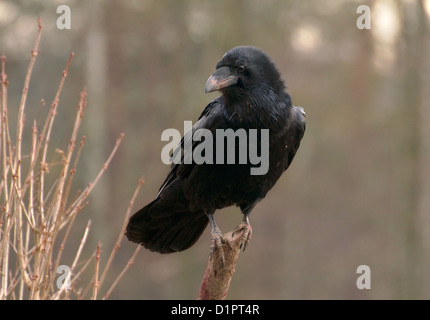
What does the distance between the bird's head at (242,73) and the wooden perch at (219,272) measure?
1.19 m

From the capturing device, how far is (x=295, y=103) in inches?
698

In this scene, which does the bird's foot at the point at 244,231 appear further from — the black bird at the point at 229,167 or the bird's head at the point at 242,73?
the bird's head at the point at 242,73

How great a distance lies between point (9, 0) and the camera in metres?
14.8

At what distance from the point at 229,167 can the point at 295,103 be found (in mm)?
12489

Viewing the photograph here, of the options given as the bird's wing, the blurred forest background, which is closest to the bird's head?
the bird's wing

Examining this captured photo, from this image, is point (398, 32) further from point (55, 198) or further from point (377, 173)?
point (55, 198)

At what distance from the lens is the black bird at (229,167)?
536cm

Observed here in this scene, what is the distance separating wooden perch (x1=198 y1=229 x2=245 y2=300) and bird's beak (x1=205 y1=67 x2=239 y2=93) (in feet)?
3.88

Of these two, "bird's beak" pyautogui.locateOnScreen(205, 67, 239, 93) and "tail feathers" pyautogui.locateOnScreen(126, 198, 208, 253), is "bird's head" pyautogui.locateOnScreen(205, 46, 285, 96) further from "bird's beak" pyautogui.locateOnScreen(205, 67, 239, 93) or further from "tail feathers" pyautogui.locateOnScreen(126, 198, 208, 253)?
"tail feathers" pyautogui.locateOnScreen(126, 198, 208, 253)

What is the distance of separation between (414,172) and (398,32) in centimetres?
363

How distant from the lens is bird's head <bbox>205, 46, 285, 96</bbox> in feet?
17.3
